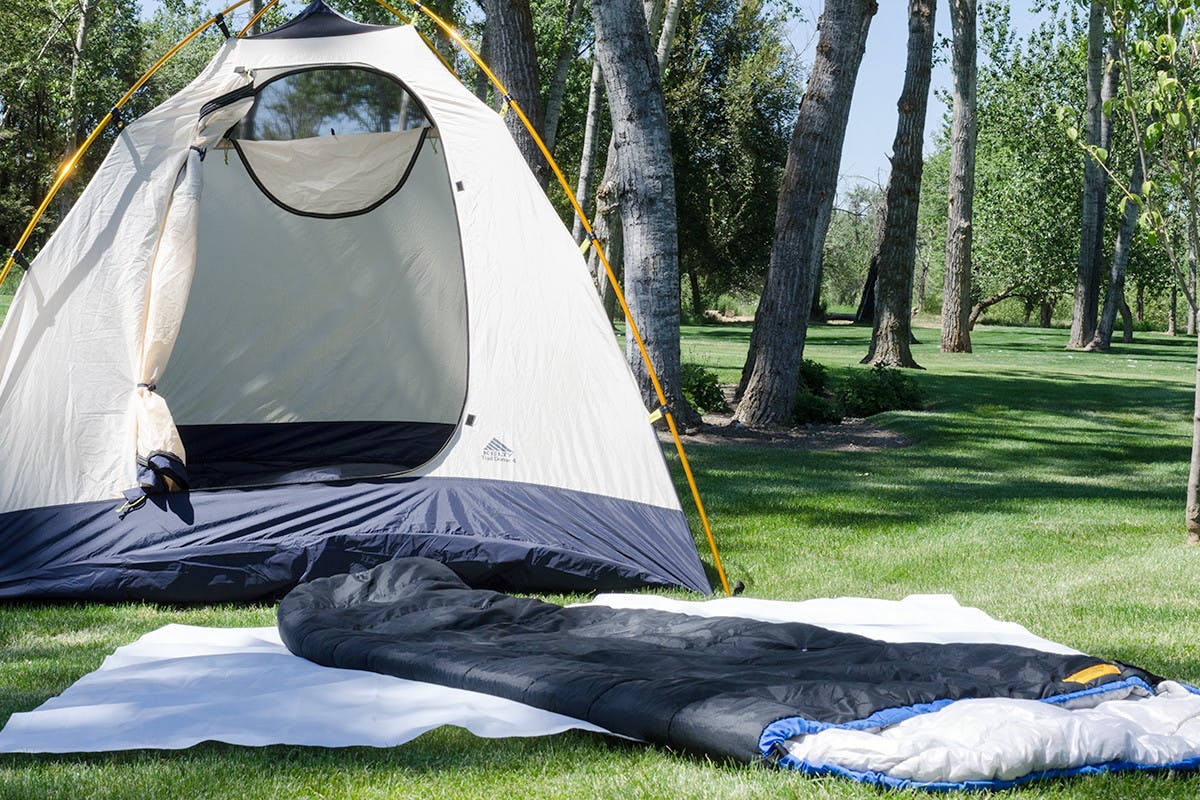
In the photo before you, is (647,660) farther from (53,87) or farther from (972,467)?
(53,87)

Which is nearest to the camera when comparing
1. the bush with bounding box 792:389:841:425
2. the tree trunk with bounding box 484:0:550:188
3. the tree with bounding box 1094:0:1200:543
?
the tree with bounding box 1094:0:1200:543

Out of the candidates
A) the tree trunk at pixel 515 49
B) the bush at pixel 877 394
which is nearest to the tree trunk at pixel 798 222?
the bush at pixel 877 394

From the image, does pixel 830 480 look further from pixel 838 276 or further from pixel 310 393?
pixel 838 276

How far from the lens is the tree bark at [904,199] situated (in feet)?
41.7

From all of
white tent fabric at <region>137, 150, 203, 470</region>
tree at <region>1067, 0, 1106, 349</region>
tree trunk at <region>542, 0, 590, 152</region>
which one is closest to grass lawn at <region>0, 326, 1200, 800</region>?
white tent fabric at <region>137, 150, 203, 470</region>

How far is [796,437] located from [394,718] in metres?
6.43

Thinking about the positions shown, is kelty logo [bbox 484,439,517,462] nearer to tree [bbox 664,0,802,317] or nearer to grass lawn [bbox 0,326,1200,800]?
grass lawn [bbox 0,326,1200,800]

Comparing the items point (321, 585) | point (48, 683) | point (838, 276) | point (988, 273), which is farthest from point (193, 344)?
point (838, 276)

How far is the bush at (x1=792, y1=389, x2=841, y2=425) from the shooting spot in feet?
31.8

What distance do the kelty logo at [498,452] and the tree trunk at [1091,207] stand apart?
1556 cm

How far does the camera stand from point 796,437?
8.95 metres

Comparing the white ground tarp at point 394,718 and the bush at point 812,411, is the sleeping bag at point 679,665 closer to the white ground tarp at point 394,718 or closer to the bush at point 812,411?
the white ground tarp at point 394,718

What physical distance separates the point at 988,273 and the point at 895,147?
18592 mm

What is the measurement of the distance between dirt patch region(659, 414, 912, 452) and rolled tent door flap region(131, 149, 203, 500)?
4.35 metres
